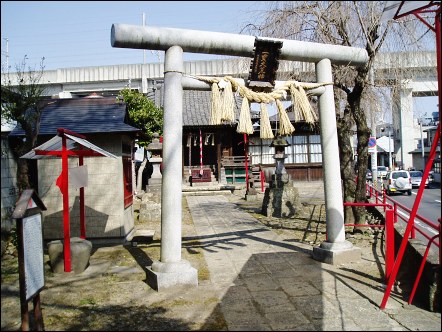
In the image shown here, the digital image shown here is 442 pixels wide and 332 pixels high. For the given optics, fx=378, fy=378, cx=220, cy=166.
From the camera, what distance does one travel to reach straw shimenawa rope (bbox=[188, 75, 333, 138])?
631 cm

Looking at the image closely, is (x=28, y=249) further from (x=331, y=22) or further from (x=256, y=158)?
(x=256, y=158)

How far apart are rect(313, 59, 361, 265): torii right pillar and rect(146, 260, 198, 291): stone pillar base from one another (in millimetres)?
2611

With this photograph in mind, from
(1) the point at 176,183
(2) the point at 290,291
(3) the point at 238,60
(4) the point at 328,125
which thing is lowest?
(2) the point at 290,291

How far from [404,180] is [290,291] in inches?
820

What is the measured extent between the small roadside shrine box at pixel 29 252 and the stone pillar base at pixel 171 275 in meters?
1.91

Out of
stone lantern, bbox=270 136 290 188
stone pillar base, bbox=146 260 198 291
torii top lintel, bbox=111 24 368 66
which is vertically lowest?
stone pillar base, bbox=146 260 198 291

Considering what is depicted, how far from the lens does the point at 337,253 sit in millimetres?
6691

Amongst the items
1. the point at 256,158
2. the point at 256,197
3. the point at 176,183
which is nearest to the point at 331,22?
the point at 176,183

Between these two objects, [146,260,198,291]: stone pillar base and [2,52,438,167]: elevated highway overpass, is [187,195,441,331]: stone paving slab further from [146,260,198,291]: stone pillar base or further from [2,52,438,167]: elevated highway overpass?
[2,52,438,167]: elevated highway overpass

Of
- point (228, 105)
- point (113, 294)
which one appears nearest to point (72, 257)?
point (113, 294)

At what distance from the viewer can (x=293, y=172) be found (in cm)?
2569

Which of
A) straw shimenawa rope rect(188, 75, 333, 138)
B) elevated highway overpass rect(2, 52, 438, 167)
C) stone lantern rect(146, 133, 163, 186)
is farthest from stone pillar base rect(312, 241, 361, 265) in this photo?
stone lantern rect(146, 133, 163, 186)

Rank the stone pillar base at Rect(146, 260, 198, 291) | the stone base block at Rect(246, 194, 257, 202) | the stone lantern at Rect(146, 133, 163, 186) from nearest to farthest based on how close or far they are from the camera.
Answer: the stone pillar base at Rect(146, 260, 198, 291), the stone lantern at Rect(146, 133, 163, 186), the stone base block at Rect(246, 194, 257, 202)

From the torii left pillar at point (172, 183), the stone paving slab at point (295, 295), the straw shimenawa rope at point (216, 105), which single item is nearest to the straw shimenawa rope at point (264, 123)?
the straw shimenawa rope at point (216, 105)
